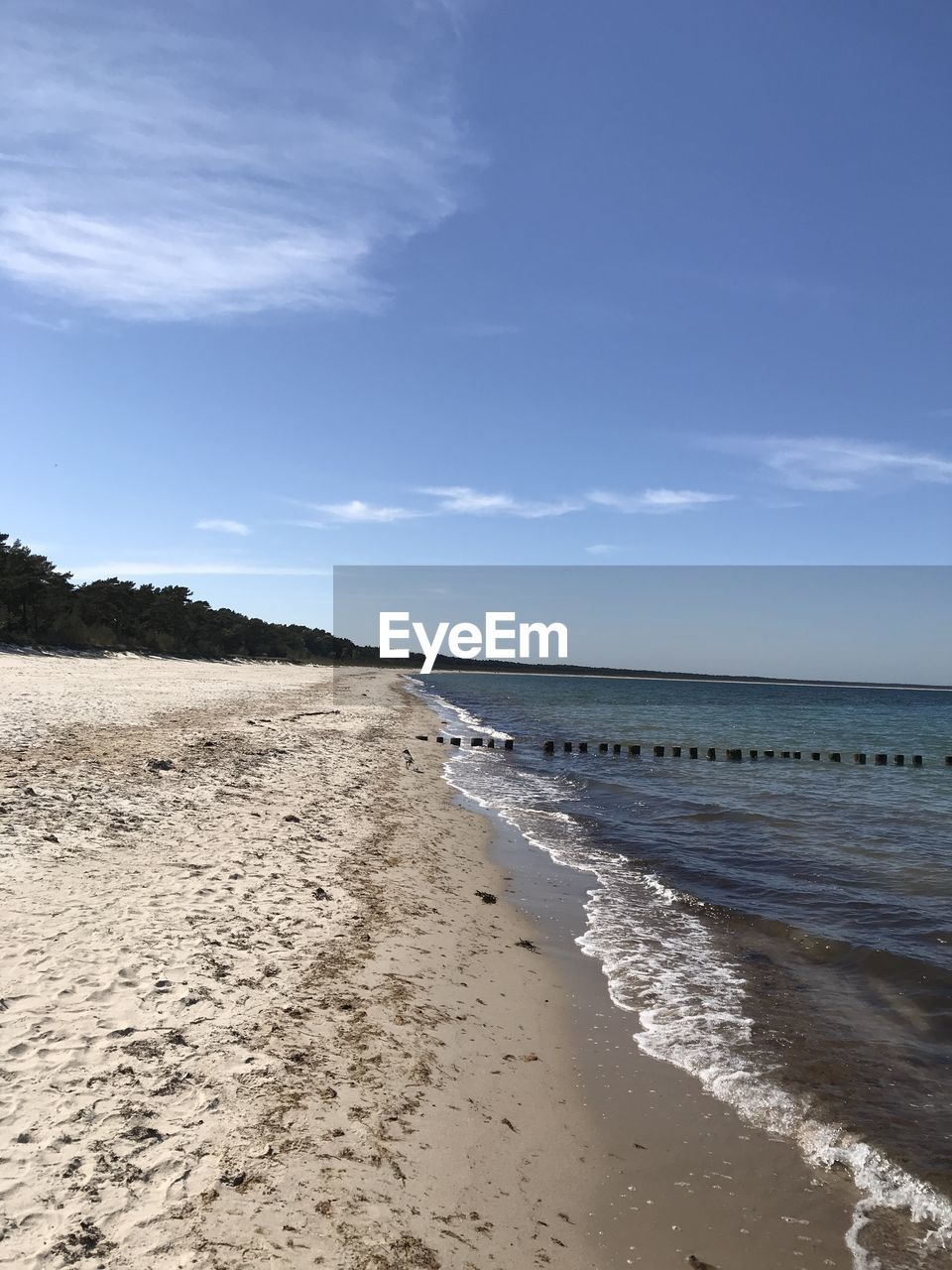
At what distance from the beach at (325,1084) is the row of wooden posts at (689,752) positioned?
78.2 feet

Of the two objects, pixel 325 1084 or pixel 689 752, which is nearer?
pixel 325 1084

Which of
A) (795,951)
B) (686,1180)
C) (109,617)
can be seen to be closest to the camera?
(686,1180)

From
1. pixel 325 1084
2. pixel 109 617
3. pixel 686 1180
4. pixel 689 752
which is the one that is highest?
pixel 109 617

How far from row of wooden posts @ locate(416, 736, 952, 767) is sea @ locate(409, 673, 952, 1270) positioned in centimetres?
897

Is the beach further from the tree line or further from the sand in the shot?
the tree line

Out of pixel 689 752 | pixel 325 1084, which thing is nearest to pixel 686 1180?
pixel 325 1084

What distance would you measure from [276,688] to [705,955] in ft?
146

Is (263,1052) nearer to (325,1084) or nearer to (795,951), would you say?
(325,1084)

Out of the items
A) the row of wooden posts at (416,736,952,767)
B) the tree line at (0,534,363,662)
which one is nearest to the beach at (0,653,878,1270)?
the row of wooden posts at (416,736,952,767)

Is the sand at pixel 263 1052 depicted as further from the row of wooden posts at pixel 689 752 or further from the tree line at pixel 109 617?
the tree line at pixel 109 617

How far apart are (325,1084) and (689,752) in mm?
33490

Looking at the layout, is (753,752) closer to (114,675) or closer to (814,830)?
(814,830)

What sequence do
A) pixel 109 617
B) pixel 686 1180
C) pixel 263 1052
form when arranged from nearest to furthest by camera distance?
pixel 686 1180 < pixel 263 1052 < pixel 109 617

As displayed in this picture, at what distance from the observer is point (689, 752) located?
3675 cm
